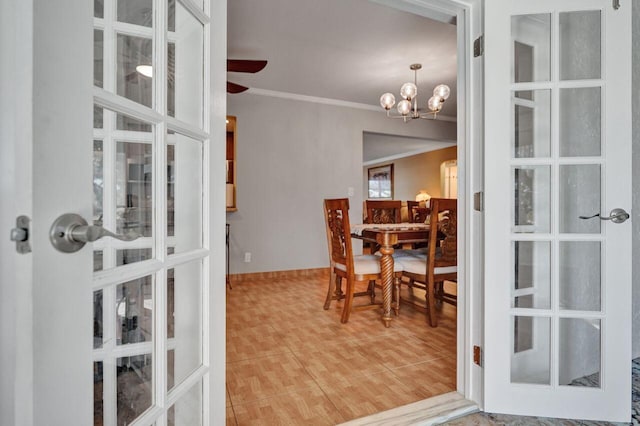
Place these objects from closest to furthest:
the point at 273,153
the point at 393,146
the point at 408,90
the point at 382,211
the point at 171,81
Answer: the point at 171,81
the point at 408,90
the point at 382,211
the point at 273,153
the point at 393,146

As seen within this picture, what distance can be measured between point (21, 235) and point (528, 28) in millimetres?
1929

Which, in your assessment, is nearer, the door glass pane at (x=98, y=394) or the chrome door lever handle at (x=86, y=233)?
the chrome door lever handle at (x=86, y=233)

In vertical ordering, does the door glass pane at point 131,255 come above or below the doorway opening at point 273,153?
below

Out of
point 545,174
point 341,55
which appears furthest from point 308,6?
point 545,174

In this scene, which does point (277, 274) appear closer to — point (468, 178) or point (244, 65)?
point (244, 65)

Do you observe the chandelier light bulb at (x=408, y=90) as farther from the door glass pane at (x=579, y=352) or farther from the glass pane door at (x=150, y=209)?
the glass pane door at (x=150, y=209)

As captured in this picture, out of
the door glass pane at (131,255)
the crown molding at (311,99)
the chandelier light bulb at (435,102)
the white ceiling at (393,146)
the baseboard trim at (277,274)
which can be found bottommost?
the baseboard trim at (277,274)

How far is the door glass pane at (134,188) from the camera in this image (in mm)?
732

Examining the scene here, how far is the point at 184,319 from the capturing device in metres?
0.94

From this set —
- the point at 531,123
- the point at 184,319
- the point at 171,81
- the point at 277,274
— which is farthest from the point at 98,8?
the point at 277,274

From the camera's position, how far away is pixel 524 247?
1.50 m

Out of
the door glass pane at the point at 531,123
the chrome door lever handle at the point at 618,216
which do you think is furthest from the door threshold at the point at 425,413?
the door glass pane at the point at 531,123

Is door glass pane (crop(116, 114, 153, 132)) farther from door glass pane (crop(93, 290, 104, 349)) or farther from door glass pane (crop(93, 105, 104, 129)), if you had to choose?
door glass pane (crop(93, 290, 104, 349))

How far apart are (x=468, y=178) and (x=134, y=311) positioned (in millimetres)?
1463
